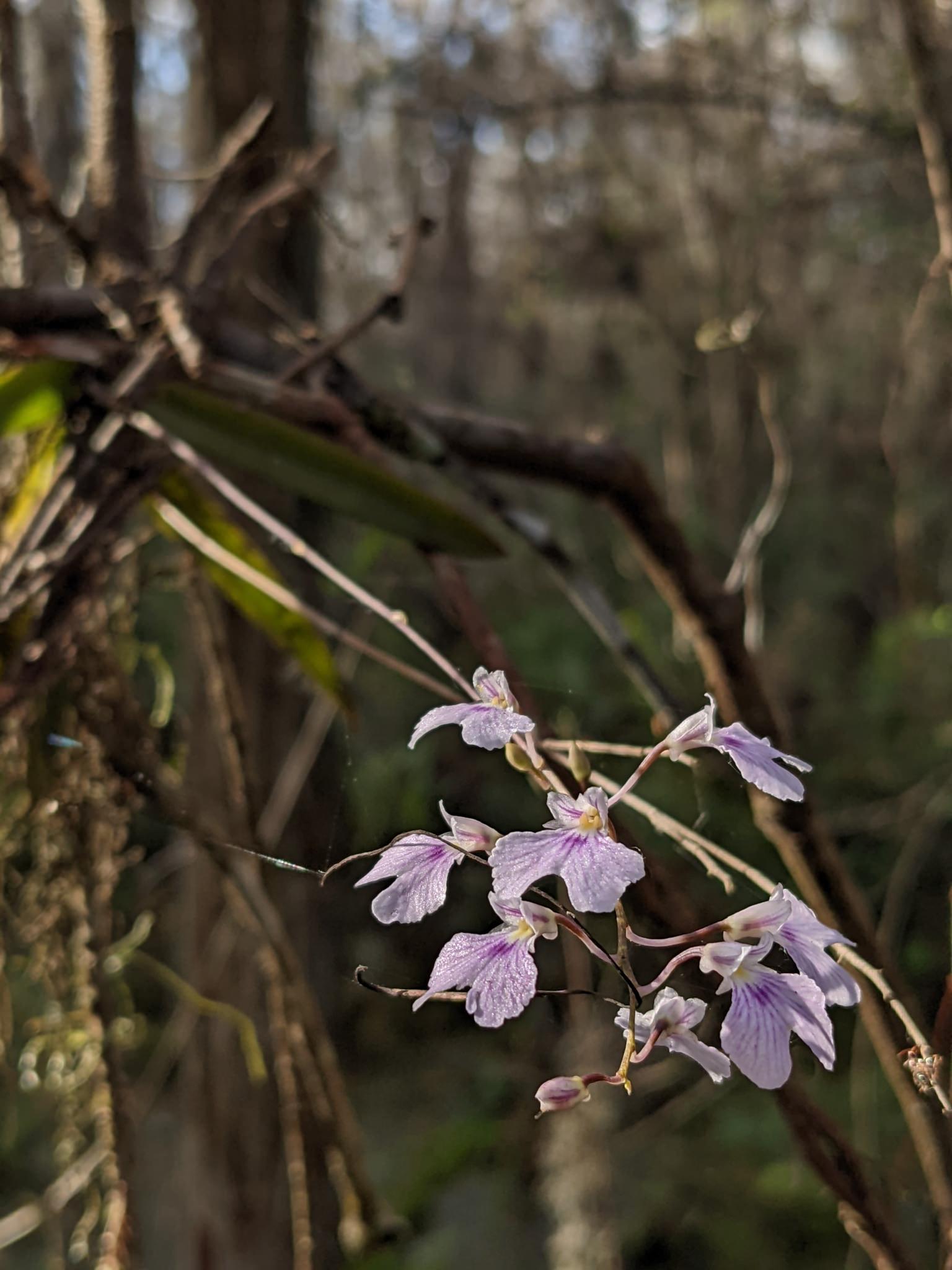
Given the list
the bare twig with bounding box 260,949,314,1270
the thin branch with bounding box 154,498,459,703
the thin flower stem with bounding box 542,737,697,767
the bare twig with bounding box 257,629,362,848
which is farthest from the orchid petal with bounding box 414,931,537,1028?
the bare twig with bounding box 257,629,362,848

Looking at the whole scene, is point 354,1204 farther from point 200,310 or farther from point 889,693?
point 889,693

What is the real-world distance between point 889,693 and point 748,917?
2520 mm

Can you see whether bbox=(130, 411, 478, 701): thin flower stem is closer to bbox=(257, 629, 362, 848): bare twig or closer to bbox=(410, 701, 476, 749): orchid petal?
bbox=(410, 701, 476, 749): orchid petal

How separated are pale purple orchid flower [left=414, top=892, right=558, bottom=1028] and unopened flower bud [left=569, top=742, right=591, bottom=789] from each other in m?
0.04

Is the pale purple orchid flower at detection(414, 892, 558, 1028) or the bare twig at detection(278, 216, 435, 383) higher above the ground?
the bare twig at detection(278, 216, 435, 383)

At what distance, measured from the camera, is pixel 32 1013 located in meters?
2.02

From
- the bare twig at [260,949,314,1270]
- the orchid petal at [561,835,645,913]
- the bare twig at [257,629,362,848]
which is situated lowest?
the bare twig at [257,629,362,848]

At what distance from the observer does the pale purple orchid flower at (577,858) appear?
0.23 meters

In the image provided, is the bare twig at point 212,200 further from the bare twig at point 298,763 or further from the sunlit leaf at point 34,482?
the bare twig at point 298,763

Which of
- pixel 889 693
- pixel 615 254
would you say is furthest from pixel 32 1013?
pixel 615 254

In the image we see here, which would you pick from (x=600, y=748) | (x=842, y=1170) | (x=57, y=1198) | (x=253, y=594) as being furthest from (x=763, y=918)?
(x=57, y=1198)

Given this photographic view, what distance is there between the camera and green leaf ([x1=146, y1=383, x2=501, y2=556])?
0.56 metres

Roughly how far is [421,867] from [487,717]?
0.05 meters

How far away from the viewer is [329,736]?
1.16 metres
